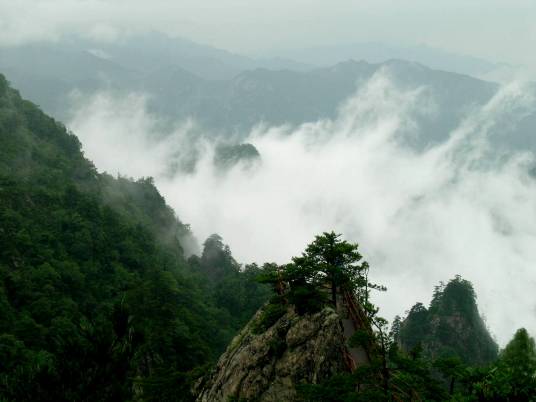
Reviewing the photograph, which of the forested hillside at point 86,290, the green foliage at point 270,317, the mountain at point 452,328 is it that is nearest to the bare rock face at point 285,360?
the green foliage at point 270,317

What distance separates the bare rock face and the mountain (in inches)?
2228

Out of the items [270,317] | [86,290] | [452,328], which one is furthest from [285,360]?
[452,328]

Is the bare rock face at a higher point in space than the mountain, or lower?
lower

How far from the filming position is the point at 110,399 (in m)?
15.1

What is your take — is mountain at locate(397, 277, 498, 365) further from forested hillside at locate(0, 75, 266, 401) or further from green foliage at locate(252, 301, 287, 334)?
green foliage at locate(252, 301, 287, 334)

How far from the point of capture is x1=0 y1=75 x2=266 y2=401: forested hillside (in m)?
15.3

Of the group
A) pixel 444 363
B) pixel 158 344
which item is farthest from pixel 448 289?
pixel 444 363

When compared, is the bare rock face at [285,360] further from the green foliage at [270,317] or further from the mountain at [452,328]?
the mountain at [452,328]

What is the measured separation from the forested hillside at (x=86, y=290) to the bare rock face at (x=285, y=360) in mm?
4552

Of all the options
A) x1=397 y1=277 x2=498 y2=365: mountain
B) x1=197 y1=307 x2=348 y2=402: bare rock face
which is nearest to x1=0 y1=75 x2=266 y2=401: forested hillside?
x1=197 y1=307 x2=348 y2=402: bare rock face

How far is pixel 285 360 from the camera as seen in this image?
20.0 m

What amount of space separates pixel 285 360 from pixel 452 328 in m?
64.0

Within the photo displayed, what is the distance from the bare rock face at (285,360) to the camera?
19094 millimetres

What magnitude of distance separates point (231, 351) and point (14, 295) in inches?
1014
